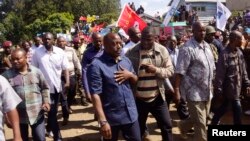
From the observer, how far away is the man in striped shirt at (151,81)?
16.1 feet

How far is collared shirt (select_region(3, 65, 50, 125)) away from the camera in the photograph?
15.4 feet

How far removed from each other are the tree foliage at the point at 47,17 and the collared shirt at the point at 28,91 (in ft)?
91.1

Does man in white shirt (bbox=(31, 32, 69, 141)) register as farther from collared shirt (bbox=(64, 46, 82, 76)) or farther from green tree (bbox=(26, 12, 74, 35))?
green tree (bbox=(26, 12, 74, 35))

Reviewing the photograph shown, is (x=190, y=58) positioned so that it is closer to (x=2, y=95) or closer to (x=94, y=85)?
(x=94, y=85)

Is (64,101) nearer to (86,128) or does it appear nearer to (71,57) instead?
(86,128)

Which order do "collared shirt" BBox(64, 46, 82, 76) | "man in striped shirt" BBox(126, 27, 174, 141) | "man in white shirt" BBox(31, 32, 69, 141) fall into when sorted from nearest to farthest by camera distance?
"man in striped shirt" BBox(126, 27, 174, 141), "man in white shirt" BBox(31, 32, 69, 141), "collared shirt" BBox(64, 46, 82, 76)

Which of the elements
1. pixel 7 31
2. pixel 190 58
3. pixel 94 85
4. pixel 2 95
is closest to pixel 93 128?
pixel 190 58

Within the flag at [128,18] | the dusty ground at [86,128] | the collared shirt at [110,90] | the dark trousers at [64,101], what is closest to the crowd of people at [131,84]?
the collared shirt at [110,90]

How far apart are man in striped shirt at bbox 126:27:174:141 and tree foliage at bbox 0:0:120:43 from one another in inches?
1095

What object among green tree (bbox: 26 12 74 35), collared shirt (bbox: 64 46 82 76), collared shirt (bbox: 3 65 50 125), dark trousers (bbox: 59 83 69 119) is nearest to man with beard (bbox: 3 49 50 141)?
collared shirt (bbox: 3 65 50 125)

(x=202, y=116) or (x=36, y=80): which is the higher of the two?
(x=36, y=80)

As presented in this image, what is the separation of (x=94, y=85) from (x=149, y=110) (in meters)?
1.29

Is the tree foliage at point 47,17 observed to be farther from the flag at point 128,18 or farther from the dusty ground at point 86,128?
the dusty ground at point 86,128

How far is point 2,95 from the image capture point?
3256 millimetres
